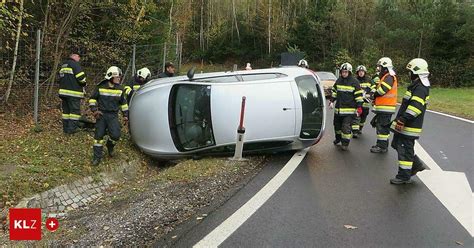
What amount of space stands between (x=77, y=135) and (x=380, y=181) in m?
6.20

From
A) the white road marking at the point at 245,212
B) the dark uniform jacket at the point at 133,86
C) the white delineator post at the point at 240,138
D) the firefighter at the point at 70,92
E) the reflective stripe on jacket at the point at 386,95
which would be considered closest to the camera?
the white road marking at the point at 245,212

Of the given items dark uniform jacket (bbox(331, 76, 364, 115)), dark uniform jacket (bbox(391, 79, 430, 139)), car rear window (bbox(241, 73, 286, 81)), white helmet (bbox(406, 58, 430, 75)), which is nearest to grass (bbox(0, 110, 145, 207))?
car rear window (bbox(241, 73, 286, 81))

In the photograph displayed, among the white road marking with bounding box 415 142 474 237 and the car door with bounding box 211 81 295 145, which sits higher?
the car door with bounding box 211 81 295 145

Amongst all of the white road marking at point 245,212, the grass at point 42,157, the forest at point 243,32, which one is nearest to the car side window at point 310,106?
the white road marking at point 245,212

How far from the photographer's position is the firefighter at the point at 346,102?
8.30 meters

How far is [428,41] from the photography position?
33.1 meters

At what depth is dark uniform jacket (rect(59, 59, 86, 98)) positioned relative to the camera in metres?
8.73

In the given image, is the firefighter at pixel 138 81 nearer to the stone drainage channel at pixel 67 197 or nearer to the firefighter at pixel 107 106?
the firefighter at pixel 107 106

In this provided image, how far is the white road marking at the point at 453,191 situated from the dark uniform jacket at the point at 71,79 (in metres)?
6.80

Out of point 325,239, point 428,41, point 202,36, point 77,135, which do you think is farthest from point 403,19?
point 325,239

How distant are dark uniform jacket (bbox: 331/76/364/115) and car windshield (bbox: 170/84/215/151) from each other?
289 centimetres

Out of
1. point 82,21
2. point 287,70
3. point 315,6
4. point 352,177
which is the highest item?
point 315,6

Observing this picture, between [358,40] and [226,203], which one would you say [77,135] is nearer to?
[226,203]

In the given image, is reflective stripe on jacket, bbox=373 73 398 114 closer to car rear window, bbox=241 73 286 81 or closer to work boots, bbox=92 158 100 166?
car rear window, bbox=241 73 286 81
